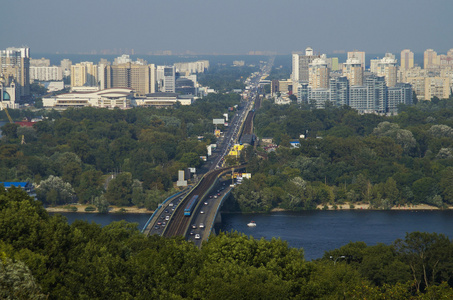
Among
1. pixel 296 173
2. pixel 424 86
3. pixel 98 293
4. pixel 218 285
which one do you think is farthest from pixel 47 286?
pixel 424 86

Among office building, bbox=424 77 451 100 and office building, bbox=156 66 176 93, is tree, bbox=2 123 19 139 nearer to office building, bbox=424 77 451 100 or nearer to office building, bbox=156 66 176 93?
office building, bbox=156 66 176 93

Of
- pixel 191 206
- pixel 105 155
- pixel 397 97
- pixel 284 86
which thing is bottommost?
pixel 191 206

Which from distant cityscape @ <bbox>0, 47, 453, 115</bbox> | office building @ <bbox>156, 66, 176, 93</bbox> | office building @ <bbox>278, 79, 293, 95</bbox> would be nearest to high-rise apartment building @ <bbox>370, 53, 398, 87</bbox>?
distant cityscape @ <bbox>0, 47, 453, 115</bbox>

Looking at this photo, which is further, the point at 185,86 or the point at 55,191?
the point at 185,86

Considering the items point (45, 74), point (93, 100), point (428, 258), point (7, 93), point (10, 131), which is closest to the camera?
point (428, 258)

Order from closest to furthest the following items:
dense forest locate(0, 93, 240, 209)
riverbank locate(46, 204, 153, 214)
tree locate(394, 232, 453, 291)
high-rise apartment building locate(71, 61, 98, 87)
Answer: tree locate(394, 232, 453, 291) < riverbank locate(46, 204, 153, 214) < dense forest locate(0, 93, 240, 209) < high-rise apartment building locate(71, 61, 98, 87)

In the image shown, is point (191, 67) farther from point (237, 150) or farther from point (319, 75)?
point (237, 150)

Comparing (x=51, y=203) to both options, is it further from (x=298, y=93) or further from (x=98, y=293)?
(x=298, y=93)

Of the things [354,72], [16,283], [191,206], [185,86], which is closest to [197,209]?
[191,206]
